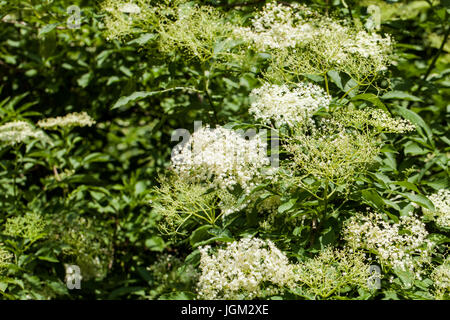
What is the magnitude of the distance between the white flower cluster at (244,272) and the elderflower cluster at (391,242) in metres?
0.37

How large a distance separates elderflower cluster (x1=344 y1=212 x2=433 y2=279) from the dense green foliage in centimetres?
2

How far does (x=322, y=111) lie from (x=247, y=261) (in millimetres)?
822

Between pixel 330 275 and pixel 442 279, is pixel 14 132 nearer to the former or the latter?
pixel 330 275

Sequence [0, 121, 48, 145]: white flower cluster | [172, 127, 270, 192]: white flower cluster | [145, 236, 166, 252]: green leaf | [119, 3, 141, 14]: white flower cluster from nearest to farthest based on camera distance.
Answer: [172, 127, 270, 192]: white flower cluster
[119, 3, 141, 14]: white flower cluster
[0, 121, 48, 145]: white flower cluster
[145, 236, 166, 252]: green leaf

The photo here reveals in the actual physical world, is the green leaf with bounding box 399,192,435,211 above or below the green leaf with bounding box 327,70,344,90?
below

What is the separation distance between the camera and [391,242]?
6.60 ft

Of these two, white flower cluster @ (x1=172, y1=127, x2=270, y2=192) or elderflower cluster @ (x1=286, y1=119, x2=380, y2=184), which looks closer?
elderflower cluster @ (x1=286, y1=119, x2=380, y2=184)

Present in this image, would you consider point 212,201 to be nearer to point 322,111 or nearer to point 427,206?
point 322,111

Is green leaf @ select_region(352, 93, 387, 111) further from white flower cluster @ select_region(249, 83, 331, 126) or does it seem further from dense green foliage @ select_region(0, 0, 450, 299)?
white flower cluster @ select_region(249, 83, 331, 126)

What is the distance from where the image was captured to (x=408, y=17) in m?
3.64

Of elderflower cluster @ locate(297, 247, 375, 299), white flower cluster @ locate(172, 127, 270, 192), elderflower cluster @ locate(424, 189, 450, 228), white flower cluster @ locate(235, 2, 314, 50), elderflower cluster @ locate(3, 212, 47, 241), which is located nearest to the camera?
elderflower cluster @ locate(297, 247, 375, 299)

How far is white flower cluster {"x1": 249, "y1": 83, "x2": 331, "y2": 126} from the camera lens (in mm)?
2158

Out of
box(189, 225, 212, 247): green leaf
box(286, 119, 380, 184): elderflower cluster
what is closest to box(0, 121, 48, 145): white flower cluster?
box(189, 225, 212, 247): green leaf
